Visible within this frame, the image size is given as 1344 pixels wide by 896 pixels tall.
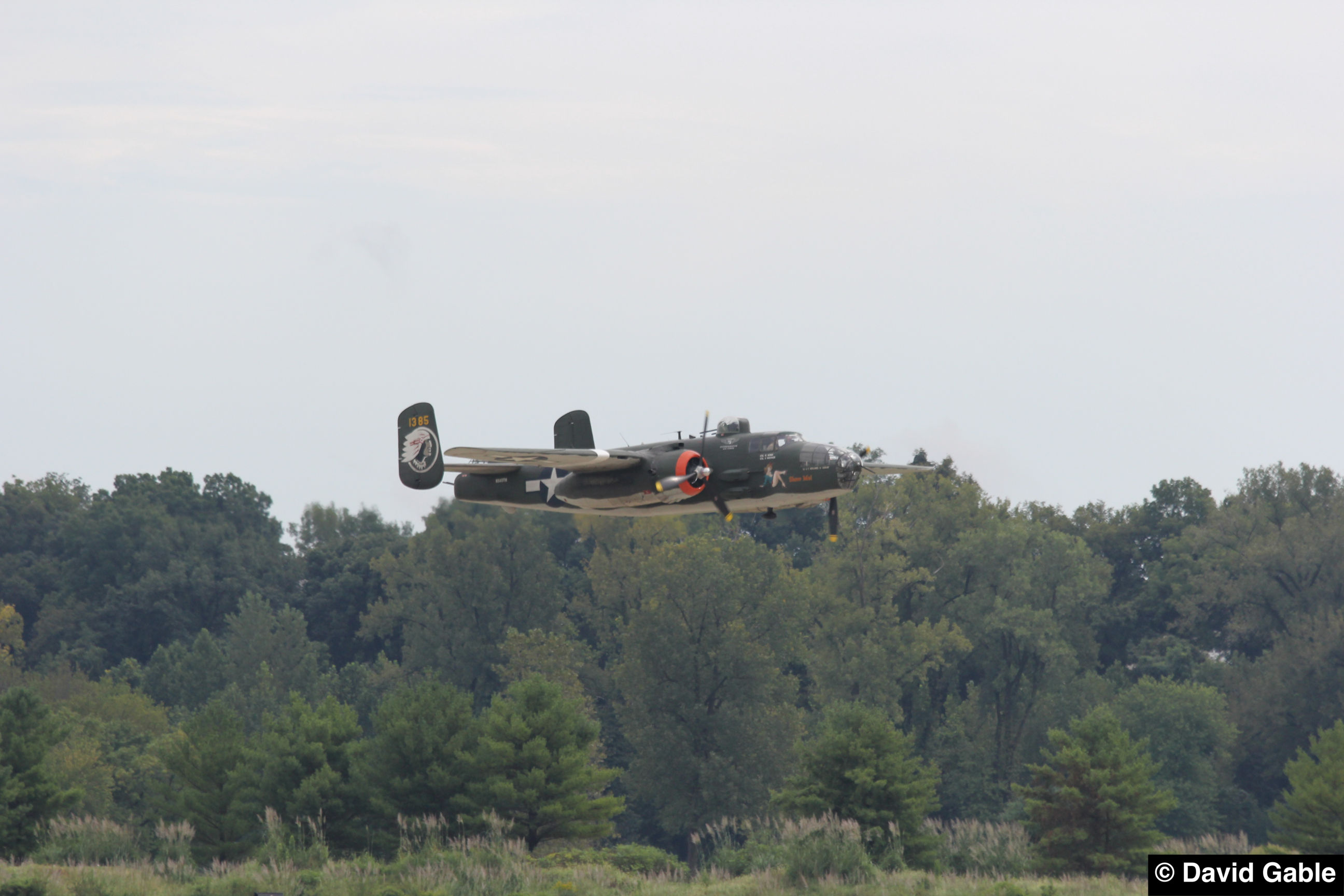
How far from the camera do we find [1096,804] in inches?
2611

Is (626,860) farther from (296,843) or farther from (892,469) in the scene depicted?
(892,469)

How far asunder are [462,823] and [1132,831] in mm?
30050

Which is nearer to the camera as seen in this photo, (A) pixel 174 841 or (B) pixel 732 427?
(B) pixel 732 427

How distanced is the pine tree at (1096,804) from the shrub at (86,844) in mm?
38159

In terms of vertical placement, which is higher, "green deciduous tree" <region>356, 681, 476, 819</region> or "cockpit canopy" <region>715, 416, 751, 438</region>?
"cockpit canopy" <region>715, 416, 751, 438</region>

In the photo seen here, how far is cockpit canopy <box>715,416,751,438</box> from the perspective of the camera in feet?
168

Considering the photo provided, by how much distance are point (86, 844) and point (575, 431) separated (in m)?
30.8

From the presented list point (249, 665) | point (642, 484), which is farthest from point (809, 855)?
point (249, 665)

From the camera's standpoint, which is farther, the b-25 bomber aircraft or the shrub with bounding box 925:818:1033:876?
the shrub with bounding box 925:818:1033:876

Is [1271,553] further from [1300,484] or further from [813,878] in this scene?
[813,878]

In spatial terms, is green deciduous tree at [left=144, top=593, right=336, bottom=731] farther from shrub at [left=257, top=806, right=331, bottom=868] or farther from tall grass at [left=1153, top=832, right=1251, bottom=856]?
tall grass at [left=1153, top=832, right=1251, bottom=856]

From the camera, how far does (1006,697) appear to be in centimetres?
11788

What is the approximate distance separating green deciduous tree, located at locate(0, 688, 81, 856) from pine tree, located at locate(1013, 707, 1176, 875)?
45615 millimetres

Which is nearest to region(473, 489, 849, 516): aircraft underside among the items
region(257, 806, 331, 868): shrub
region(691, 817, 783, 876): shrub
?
region(691, 817, 783, 876): shrub
